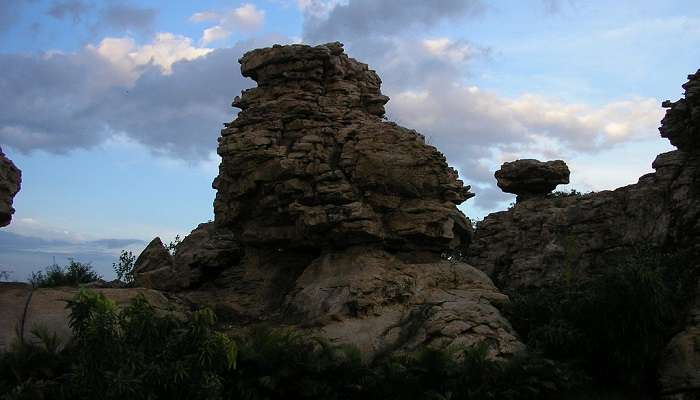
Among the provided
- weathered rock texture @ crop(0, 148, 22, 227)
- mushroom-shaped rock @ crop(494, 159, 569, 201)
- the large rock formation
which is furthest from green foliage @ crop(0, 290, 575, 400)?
mushroom-shaped rock @ crop(494, 159, 569, 201)

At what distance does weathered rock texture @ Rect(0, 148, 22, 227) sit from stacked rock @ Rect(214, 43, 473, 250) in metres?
6.86

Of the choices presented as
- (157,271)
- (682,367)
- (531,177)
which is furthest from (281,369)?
(531,177)

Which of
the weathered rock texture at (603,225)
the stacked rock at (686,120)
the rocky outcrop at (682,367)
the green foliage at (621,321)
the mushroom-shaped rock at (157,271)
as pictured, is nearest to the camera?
the rocky outcrop at (682,367)

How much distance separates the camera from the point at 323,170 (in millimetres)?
23984

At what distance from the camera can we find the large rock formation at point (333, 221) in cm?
2158

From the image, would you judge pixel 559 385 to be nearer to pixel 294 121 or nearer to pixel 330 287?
pixel 330 287

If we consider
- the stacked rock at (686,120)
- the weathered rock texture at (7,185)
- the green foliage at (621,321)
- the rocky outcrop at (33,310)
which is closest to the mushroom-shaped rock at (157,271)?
the rocky outcrop at (33,310)

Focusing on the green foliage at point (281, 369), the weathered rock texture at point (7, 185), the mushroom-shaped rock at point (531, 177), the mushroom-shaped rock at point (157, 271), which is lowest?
the green foliage at point (281, 369)

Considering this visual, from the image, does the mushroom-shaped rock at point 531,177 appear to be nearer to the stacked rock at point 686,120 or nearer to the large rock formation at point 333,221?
the large rock formation at point 333,221

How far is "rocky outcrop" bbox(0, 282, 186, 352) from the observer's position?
64.7 ft

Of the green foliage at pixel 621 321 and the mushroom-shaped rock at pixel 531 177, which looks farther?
the mushroom-shaped rock at pixel 531 177

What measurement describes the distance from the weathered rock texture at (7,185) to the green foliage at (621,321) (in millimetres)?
16354

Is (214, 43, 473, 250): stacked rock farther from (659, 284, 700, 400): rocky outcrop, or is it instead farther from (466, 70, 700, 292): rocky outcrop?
(659, 284, 700, 400): rocky outcrop

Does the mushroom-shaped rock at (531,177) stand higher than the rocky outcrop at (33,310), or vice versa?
the mushroom-shaped rock at (531,177)
